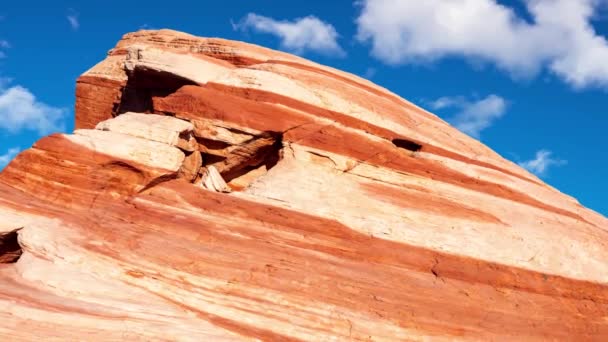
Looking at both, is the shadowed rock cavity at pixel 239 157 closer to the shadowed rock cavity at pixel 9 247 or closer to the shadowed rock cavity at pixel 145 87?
the shadowed rock cavity at pixel 145 87

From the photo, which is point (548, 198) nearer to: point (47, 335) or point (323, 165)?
point (323, 165)

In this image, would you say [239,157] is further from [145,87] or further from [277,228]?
[145,87]

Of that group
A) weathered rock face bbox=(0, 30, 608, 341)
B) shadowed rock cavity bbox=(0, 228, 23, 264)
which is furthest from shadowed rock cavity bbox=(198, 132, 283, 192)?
shadowed rock cavity bbox=(0, 228, 23, 264)

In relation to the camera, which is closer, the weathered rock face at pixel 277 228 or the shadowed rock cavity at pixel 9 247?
the weathered rock face at pixel 277 228

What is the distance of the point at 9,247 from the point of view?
41.6 ft

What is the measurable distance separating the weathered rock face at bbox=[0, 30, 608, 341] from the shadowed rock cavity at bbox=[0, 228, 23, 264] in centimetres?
7

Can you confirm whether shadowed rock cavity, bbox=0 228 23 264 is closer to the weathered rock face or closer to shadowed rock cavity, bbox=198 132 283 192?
the weathered rock face

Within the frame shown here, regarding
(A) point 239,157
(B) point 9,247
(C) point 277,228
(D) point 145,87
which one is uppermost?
(D) point 145,87

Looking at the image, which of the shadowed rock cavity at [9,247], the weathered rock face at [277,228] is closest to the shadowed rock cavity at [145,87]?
the weathered rock face at [277,228]

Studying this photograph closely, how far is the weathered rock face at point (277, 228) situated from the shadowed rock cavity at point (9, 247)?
7 cm

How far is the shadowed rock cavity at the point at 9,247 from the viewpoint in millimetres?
12266

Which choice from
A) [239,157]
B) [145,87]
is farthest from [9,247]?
[145,87]

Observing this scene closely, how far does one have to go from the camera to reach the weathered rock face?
37.5ft

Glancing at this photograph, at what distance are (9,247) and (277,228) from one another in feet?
21.8
